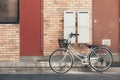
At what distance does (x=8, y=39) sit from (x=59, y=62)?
1.99 meters

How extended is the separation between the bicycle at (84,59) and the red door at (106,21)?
3.41 feet

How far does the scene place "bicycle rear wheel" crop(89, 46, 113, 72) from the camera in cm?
1220

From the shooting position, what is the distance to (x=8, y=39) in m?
13.3

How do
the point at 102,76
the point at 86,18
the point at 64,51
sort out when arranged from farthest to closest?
the point at 86,18 < the point at 64,51 < the point at 102,76

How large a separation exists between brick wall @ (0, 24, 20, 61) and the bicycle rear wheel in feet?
8.40

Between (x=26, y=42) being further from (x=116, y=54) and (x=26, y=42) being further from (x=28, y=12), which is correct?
(x=116, y=54)

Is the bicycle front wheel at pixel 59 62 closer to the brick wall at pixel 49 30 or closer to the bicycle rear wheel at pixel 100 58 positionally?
the bicycle rear wheel at pixel 100 58

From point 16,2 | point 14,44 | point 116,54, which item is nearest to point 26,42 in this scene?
point 14,44

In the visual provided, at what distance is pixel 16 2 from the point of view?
13.5m

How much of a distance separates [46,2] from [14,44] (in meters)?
1.63

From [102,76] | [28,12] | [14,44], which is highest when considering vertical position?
[28,12]

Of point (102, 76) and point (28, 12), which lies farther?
point (28, 12)

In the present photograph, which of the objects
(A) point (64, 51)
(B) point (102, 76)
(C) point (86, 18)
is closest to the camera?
(B) point (102, 76)

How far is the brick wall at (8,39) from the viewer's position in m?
13.3
